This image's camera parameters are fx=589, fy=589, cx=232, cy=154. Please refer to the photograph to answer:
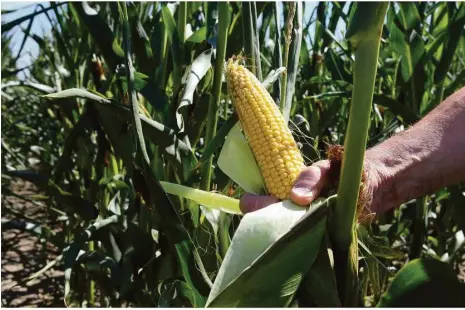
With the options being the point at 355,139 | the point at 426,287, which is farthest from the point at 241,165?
the point at 426,287

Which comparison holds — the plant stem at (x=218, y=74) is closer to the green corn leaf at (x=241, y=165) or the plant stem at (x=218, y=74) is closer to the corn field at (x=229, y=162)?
the corn field at (x=229, y=162)

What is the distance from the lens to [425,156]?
1299 mm

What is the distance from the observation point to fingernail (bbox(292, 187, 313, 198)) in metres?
0.95

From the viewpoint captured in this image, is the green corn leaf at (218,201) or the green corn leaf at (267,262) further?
the green corn leaf at (218,201)

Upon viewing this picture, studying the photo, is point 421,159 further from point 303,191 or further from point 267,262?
point 267,262

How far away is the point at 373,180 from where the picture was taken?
3.80 feet

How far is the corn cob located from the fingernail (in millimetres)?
55

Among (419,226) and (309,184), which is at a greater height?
(309,184)

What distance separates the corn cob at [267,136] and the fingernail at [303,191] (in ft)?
0.18

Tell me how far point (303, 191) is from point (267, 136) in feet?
0.59

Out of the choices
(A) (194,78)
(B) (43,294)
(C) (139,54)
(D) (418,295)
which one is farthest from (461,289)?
(B) (43,294)

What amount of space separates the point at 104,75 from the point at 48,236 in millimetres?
679

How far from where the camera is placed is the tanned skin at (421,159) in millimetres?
1224

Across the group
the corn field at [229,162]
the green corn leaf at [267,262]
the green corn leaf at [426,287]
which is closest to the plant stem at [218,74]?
the corn field at [229,162]
